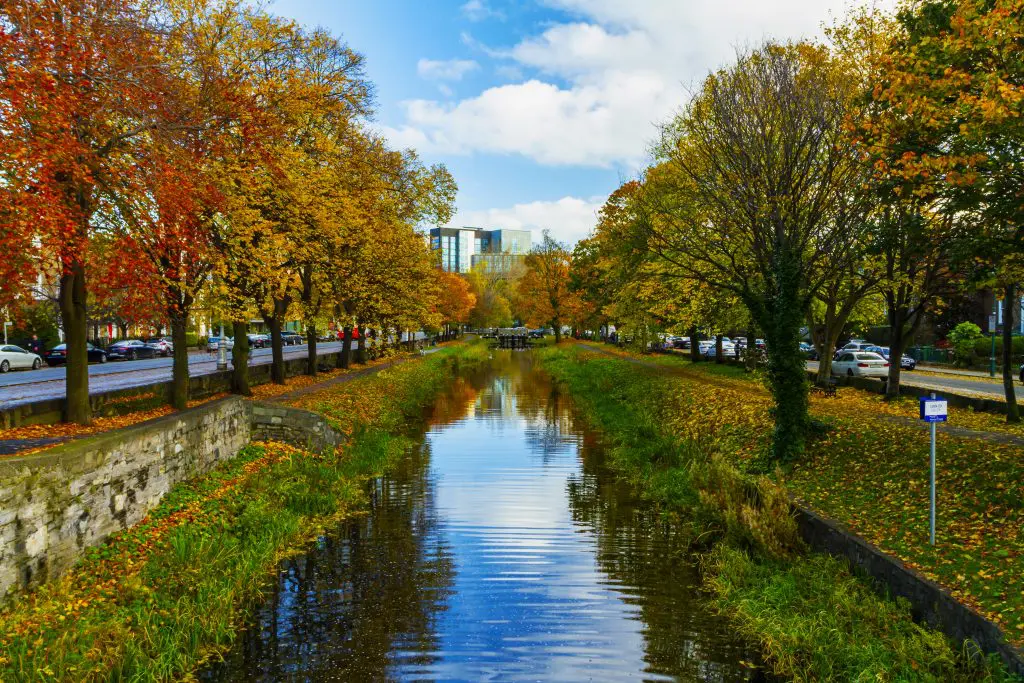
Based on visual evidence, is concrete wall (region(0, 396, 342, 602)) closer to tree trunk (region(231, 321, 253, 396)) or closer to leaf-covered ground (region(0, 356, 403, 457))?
leaf-covered ground (region(0, 356, 403, 457))

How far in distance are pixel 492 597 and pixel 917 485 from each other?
695 centimetres

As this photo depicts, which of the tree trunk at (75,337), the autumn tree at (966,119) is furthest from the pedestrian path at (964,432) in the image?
the tree trunk at (75,337)

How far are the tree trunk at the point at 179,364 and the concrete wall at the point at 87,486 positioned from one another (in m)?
3.74

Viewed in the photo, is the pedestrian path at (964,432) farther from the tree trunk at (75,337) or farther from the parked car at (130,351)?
the parked car at (130,351)

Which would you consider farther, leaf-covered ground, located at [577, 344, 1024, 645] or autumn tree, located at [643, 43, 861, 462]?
autumn tree, located at [643, 43, 861, 462]

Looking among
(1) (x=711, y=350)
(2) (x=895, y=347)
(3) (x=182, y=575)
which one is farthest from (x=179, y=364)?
(1) (x=711, y=350)

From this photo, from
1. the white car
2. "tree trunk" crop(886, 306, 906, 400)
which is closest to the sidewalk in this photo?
the white car

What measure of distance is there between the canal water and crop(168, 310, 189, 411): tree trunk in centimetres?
609

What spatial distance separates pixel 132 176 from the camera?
12398 millimetres

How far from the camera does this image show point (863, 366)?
108 feet

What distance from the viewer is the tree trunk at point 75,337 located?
43.9ft

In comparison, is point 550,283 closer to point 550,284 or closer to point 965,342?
point 550,284

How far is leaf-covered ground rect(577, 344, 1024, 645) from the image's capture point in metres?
7.36

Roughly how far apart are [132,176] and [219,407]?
525 centimetres
